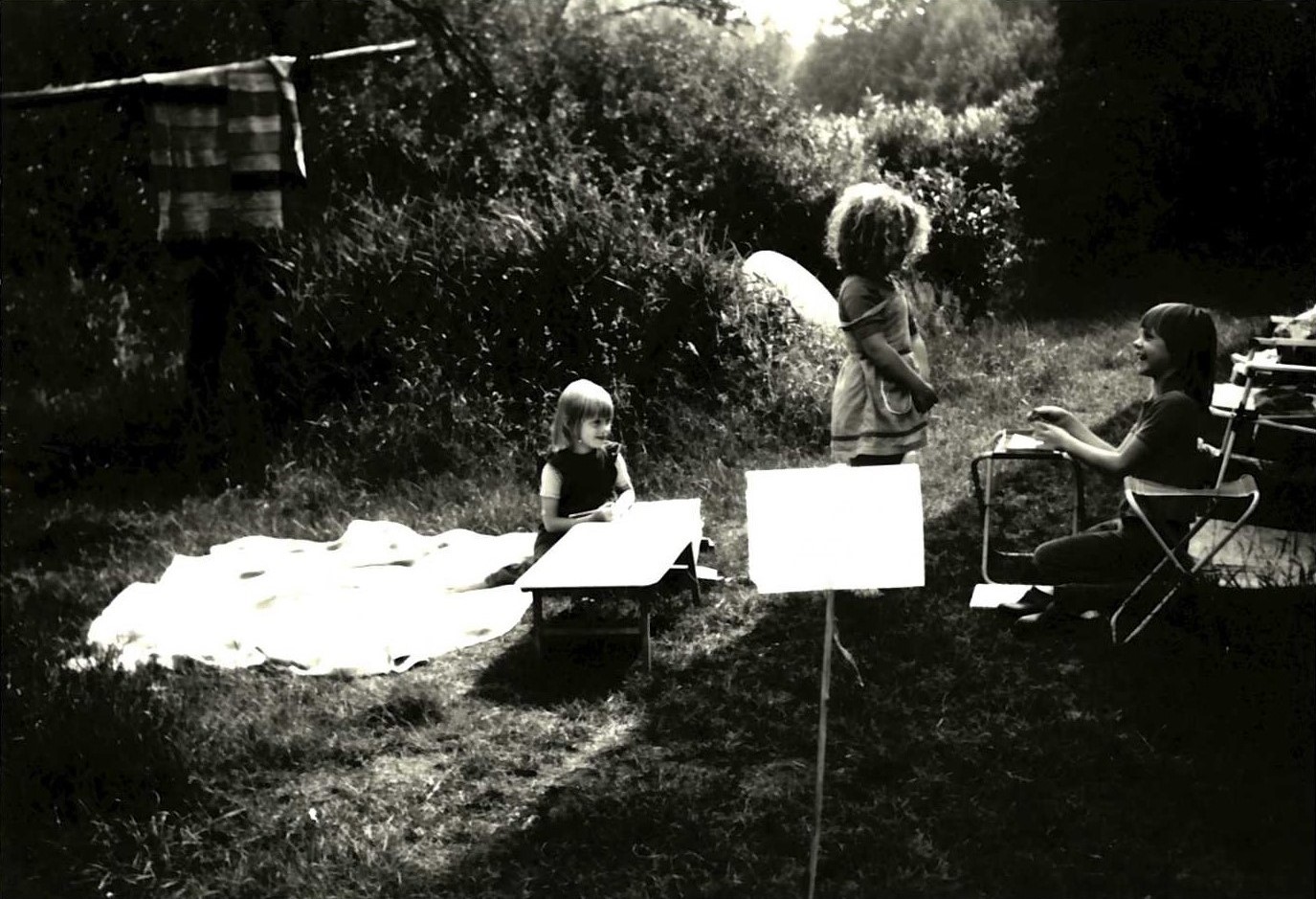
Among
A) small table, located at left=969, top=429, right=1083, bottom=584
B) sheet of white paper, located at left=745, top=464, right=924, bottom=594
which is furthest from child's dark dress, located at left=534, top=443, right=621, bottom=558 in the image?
sheet of white paper, located at left=745, top=464, right=924, bottom=594

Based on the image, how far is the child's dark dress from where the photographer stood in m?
5.95

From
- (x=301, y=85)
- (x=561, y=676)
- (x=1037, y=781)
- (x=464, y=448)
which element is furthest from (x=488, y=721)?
(x=301, y=85)

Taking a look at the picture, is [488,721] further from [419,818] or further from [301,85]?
[301,85]

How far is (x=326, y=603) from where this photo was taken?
6.24 meters

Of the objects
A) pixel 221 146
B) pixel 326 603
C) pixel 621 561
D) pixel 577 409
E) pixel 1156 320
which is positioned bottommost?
pixel 326 603

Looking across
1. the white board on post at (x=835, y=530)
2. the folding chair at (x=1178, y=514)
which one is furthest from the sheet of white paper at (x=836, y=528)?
the folding chair at (x=1178, y=514)

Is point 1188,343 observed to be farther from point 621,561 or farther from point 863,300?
point 621,561

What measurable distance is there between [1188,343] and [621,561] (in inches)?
91.9

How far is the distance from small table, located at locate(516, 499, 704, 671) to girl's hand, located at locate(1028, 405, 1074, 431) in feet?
5.11

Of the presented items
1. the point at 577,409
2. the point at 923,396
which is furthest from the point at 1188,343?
the point at 577,409

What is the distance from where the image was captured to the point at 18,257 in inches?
475

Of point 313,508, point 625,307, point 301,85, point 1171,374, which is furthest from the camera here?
point 301,85

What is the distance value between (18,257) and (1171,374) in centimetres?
1086

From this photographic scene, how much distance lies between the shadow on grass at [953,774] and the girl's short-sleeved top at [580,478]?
37.4 inches
